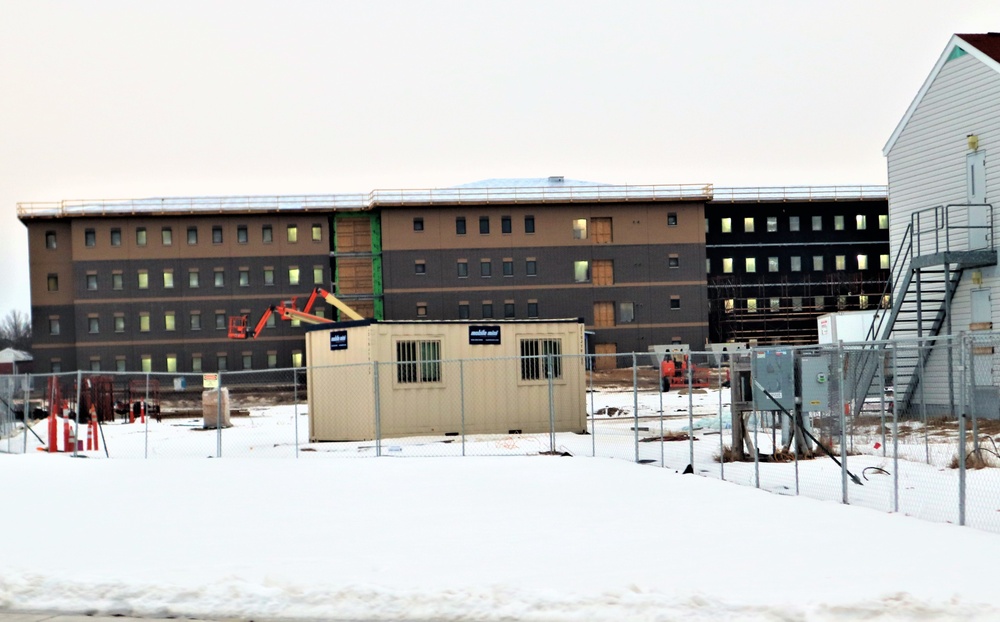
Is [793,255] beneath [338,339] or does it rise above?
above

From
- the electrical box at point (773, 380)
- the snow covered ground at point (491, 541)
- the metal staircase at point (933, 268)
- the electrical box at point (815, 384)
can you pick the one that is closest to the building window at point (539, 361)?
the snow covered ground at point (491, 541)

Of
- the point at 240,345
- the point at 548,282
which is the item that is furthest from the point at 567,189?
the point at 240,345

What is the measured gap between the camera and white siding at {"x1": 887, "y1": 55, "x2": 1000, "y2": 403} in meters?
30.1

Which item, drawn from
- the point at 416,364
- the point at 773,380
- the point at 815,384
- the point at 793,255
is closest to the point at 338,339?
the point at 416,364

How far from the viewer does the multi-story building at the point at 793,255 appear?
89.0 meters

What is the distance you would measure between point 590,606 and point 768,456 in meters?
12.9

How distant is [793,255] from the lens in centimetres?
Result: 9144

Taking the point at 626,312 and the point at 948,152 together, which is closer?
the point at 948,152

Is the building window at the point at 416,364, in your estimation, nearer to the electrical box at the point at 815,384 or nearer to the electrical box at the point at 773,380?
the electrical box at the point at 773,380

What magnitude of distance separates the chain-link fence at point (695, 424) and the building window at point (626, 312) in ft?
116

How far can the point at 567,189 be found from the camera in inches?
3118

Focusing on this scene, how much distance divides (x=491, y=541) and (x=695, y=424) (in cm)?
2019

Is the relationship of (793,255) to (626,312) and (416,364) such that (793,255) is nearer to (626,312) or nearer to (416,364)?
(626,312)

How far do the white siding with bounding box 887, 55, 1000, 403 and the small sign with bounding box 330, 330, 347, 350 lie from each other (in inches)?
694
